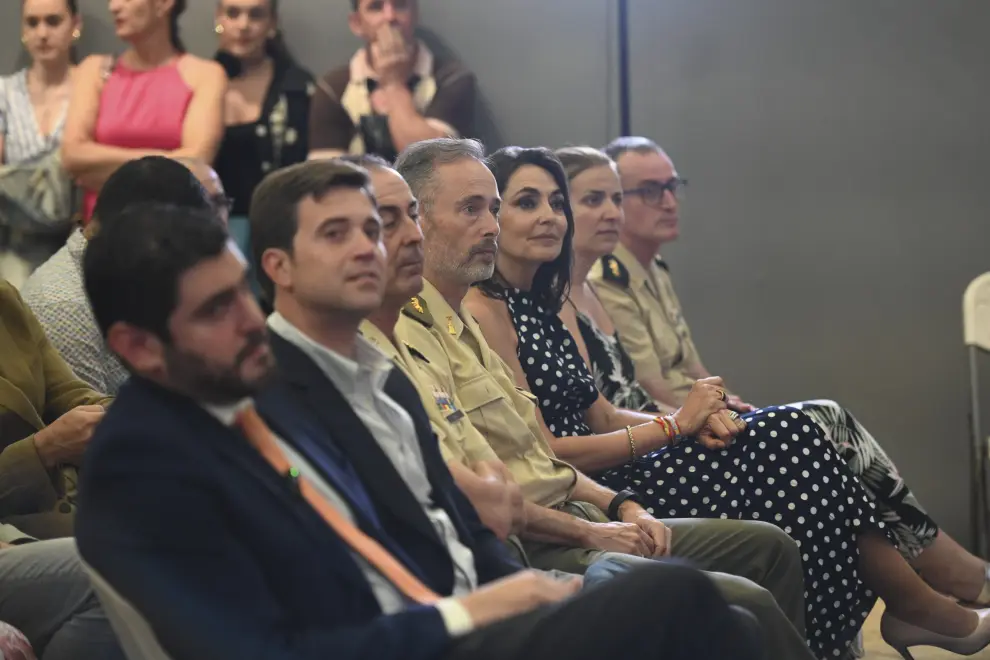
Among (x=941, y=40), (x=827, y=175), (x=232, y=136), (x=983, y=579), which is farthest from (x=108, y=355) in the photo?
(x=941, y=40)

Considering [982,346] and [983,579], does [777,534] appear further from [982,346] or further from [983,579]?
[982,346]

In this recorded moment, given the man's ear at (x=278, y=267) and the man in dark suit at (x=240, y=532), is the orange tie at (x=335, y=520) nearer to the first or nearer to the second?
the man in dark suit at (x=240, y=532)

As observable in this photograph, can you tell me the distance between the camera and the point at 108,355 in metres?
2.49

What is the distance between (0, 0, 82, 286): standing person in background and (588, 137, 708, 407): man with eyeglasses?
5.24ft

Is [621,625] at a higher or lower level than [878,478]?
higher

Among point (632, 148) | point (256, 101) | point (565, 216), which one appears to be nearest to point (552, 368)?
point (565, 216)

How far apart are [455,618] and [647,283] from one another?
7.96 feet

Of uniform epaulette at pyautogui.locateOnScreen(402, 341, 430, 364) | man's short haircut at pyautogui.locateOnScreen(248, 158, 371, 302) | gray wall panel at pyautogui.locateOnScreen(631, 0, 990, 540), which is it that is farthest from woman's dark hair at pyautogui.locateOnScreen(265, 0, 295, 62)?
man's short haircut at pyautogui.locateOnScreen(248, 158, 371, 302)

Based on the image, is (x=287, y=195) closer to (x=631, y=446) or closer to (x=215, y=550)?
(x=215, y=550)

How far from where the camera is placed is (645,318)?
3580 mm

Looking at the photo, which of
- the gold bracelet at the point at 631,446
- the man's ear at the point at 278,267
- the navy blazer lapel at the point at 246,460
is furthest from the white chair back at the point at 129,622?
the gold bracelet at the point at 631,446

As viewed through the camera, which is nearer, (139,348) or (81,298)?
(139,348)

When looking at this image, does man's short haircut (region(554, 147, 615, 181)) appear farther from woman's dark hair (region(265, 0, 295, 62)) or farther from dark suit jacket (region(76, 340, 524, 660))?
dark suit jacket (region(76, 340, 524, 660))

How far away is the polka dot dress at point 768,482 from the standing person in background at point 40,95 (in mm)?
1766
